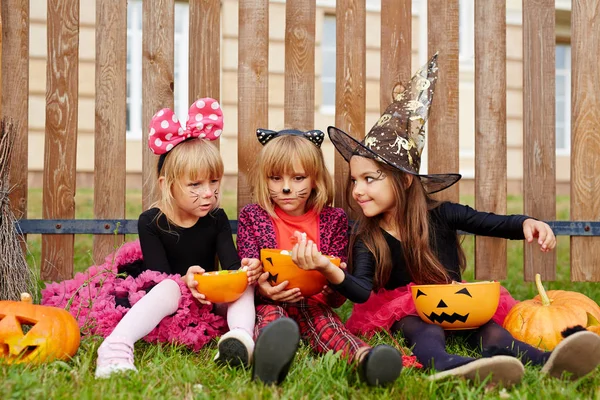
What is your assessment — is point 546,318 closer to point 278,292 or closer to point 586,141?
point 278,292

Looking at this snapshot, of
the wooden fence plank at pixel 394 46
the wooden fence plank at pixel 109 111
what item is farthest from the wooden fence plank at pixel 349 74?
the wooden fence plank at pixel 109 111

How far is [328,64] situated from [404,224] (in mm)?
7671

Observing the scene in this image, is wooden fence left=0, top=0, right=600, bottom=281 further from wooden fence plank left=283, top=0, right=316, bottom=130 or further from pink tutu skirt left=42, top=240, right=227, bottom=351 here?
pink tutu skirt left=42, top=240, right=227, bottom=351

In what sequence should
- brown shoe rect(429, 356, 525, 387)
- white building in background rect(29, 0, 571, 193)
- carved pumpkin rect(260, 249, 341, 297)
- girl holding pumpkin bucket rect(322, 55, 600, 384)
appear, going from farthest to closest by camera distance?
white building in background rect(29, 0, 571, 193), girl holding pumpkin bucket rect(322, 55, 600, 384), carved pumpkin rect(260, 249, 341, 297), brown shoe rect(429, 356, 525, 387)

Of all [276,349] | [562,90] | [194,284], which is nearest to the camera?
[276,349]

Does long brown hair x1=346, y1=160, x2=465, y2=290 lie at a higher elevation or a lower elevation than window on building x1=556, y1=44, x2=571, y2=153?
lower

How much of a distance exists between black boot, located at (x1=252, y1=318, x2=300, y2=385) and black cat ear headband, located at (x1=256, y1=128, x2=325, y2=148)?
1.27 meters

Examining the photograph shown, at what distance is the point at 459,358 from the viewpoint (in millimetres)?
2225

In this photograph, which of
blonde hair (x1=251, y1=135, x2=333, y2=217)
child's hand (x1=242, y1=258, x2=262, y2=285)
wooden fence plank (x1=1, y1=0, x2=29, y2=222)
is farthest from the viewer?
wooden fence plank (x1=1, y1=0, x2=29, y2=222)

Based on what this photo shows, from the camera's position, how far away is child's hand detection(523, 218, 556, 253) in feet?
9.09

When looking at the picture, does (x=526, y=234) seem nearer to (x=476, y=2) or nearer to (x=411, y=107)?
(x=411, y=107)

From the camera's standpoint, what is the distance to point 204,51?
3375 millimetres

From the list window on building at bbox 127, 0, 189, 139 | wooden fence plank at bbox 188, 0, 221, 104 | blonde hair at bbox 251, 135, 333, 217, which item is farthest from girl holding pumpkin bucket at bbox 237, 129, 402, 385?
window on building at bbox 127, 0, 189, 139

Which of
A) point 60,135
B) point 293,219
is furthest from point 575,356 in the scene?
point 60,135
